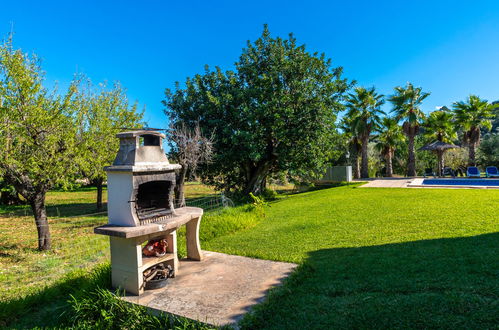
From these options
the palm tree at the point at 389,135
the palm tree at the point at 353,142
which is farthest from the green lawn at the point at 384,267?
the palm tree at the point at 389,135

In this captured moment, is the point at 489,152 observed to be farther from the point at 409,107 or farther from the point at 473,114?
the point at 409,107

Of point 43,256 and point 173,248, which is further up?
point 173,248

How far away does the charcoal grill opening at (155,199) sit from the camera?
15.4 feet

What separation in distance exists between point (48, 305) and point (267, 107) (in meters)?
11.1

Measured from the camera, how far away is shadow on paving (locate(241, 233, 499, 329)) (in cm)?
307

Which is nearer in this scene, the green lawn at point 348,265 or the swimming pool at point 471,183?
the green lawn at point 348,265

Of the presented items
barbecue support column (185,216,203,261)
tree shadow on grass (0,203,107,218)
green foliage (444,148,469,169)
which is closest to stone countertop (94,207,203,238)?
barbecue support column (185,216,203,261)

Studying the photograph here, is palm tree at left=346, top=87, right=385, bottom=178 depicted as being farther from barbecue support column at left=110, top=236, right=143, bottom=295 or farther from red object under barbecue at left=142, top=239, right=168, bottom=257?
barbecue support column at left=110, top=236, right=143, bottom=295

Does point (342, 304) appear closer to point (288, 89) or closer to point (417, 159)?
point (288, 89)

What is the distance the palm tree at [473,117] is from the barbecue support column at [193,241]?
27.1m

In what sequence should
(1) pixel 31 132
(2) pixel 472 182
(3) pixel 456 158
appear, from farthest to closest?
(3) pixel 456 158
(2) pixel 472 182
(1) pixel 31 132

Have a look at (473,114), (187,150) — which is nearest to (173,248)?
(187,150)

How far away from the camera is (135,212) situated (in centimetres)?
416

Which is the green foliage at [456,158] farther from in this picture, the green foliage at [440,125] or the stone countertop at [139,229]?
the stone countertop at [139,229]
